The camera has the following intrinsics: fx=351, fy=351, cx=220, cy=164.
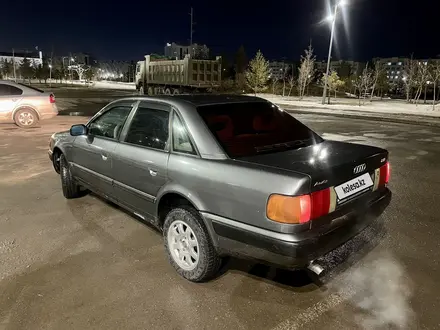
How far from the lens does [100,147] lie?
3961 mm

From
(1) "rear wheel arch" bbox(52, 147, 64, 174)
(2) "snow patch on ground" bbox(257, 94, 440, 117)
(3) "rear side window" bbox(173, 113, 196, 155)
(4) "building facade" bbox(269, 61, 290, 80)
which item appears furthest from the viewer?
(4) "building facade" bbox(269, 61, 290, 80)

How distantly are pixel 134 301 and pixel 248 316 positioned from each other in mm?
890

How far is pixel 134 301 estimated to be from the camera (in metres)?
2.73

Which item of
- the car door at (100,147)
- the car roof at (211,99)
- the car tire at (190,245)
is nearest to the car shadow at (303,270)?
the car tire at (190,245)

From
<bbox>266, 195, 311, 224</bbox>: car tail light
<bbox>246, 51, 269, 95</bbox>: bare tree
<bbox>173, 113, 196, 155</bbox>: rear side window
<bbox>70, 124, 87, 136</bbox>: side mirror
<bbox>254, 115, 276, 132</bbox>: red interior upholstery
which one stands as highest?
<bbox>246, 51, 269, 95</bbox>: bare tree

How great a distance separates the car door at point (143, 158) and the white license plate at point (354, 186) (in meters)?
1.46

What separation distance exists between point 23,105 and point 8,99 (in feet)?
1.45

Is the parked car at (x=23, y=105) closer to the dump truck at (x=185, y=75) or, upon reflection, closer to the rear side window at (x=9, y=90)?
the rear side window at (x=9, y=90)

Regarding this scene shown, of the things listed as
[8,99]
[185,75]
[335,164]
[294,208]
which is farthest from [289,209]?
[185,75]

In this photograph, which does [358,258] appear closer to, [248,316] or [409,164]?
[248,316]

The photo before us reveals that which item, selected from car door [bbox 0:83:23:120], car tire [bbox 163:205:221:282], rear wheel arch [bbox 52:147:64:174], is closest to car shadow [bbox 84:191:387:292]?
car tire [bbox 163:205:221:282]

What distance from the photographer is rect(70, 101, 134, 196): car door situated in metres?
3.82

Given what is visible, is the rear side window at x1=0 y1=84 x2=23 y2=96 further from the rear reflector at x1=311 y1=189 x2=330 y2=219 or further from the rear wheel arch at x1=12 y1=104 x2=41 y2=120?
the rear reflector at x1=311 y1=189 x2=330 y2=219

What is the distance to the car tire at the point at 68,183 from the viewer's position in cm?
480
